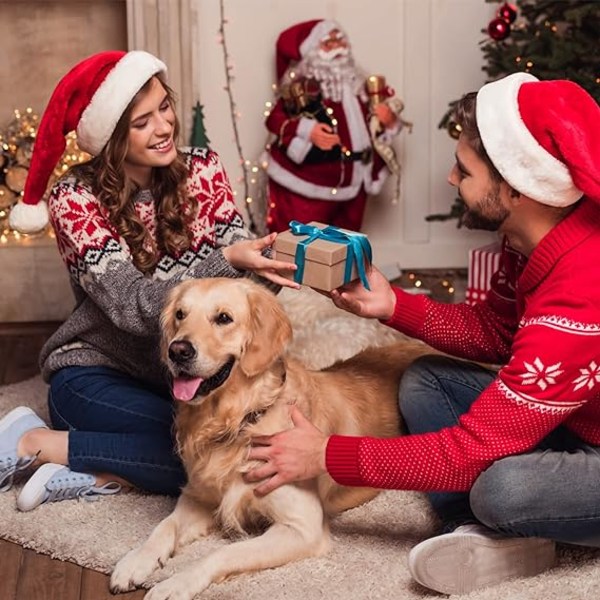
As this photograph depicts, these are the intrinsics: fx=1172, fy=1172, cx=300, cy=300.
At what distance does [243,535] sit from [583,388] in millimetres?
824

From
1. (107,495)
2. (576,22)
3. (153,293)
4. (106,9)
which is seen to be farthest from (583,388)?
(106,9)

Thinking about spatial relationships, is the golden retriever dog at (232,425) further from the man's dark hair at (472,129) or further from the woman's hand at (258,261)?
the man's dark hair at (472,129)

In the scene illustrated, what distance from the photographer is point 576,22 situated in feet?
12.7

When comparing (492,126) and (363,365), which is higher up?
(492,126)

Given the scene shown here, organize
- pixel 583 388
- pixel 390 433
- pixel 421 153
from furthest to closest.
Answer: pixel 421 153
pixel 390 433
pixel 583 388

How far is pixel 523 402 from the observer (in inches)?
85.1

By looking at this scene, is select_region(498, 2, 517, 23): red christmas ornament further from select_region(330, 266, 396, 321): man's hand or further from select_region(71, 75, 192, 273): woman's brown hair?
select_region(330, 266, 396, 321): man's hand

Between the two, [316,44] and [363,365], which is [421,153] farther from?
[363,365]

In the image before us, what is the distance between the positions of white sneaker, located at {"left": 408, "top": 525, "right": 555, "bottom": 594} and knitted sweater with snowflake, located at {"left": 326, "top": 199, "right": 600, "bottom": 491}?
11 cm

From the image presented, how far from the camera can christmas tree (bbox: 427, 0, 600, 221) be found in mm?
3814

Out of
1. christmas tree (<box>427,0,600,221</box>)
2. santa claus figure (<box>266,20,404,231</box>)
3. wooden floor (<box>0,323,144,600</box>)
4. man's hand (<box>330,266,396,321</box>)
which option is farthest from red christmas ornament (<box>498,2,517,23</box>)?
wooden floor (<box>0,323,144,600</box>)

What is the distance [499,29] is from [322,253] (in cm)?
203

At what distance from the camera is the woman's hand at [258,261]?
241cm

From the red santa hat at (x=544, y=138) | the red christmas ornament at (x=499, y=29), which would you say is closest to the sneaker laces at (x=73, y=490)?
the red santa hat at (x=544, y=138)
